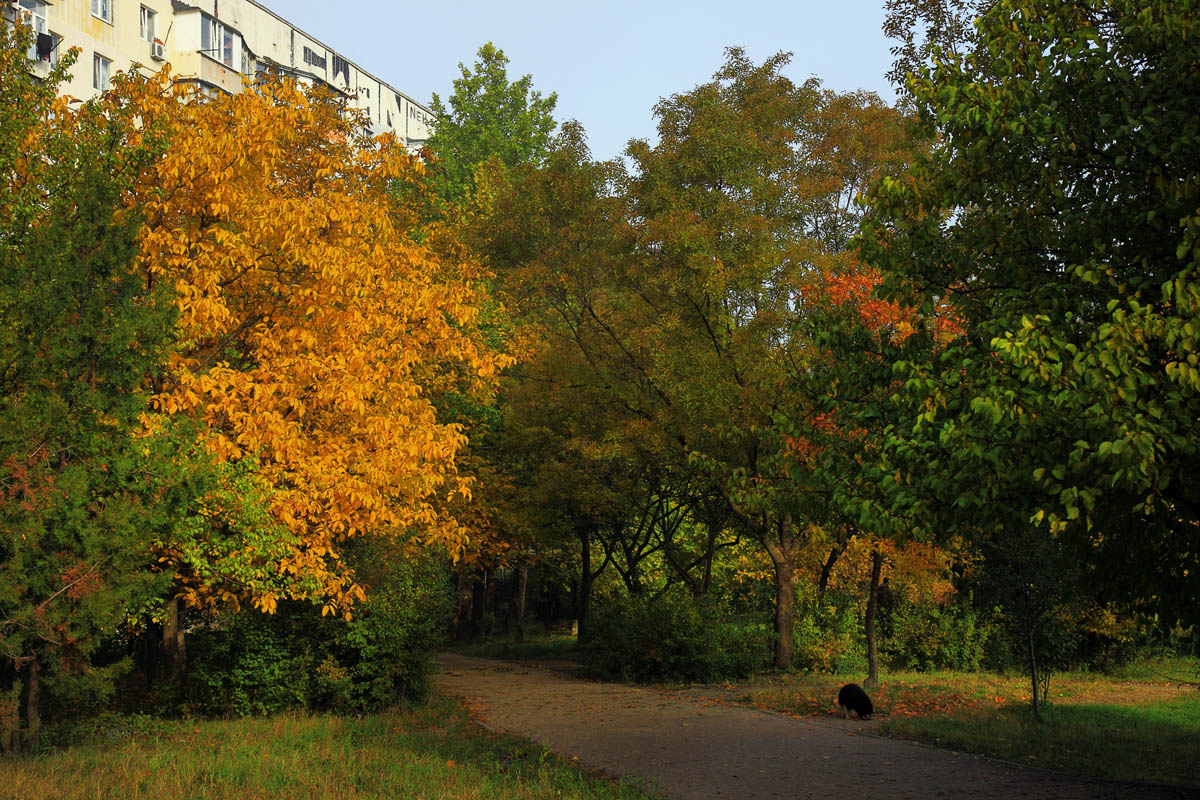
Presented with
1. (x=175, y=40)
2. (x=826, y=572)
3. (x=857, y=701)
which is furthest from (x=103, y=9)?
(x=857, y=701)

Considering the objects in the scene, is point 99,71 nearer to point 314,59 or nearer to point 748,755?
point 314,59

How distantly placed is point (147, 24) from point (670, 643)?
34529mm

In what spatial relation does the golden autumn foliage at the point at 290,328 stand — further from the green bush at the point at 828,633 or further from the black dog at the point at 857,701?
the green bush at the point at 828,633

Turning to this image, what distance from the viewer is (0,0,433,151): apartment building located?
3631cm

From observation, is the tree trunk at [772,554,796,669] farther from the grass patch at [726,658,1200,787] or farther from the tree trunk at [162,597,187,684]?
the tree trunk at [162,597,187,684]

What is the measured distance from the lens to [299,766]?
39.3ft

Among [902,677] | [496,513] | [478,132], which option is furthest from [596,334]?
[478,132]

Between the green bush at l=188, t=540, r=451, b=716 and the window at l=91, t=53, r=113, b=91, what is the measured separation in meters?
28.1

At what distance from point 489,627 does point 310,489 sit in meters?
27.8

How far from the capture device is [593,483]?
28.5m

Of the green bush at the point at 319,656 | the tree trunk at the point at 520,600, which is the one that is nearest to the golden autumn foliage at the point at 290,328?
the green bush at the point at 319,656

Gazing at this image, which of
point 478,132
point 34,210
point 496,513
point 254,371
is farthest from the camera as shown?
point 478,132

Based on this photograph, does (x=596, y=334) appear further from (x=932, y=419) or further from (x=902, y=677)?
(x=932, y=419)

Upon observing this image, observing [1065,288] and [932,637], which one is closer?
[1065,288]
